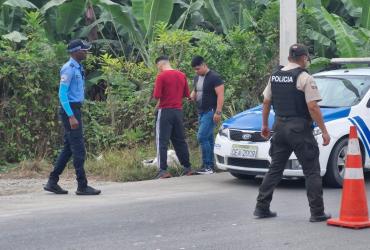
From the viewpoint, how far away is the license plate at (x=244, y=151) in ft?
35.7

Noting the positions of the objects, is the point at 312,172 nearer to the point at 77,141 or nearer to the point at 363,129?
the point at 363,129

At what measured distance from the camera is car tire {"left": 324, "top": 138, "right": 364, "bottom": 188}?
1068cm

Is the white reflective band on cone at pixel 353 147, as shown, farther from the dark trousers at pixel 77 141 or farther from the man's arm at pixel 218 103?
the man's arm at pixel 218 103

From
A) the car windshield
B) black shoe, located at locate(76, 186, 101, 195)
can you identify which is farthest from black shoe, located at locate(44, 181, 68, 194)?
the car windshield

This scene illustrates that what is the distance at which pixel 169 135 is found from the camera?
40.4 feet

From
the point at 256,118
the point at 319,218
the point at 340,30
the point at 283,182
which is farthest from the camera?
the point at 340,30

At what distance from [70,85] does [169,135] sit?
2435mm

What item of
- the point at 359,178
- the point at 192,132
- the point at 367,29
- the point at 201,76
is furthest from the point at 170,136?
the point at 367,29

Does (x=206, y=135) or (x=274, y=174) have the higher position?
(x=206, y=135)

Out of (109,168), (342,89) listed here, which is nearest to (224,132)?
(342,89)

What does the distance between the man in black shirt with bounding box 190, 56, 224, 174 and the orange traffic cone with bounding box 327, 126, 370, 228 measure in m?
4.31

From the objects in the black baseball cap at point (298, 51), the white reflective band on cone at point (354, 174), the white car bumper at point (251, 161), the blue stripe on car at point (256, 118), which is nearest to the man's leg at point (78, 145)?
the white car bumper at point (251, 161)

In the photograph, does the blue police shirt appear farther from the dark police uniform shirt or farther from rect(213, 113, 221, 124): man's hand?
the dark police uniform shirt

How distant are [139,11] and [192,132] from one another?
332cm
